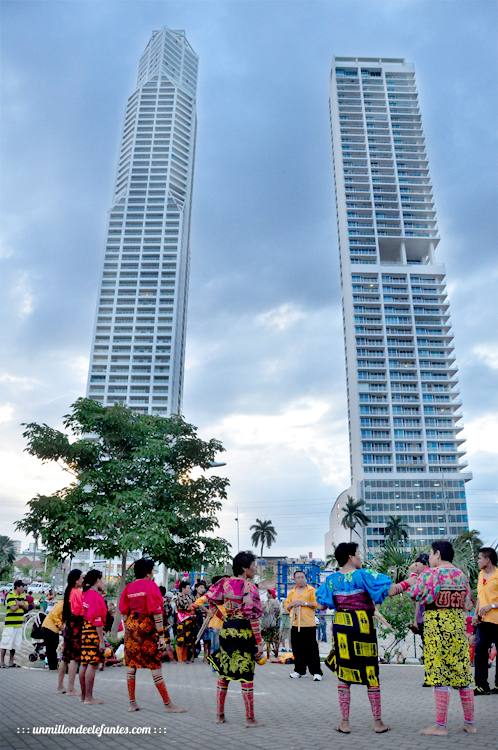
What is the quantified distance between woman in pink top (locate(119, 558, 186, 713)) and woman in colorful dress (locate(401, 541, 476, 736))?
2.80 m

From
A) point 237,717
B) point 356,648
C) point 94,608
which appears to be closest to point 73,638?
point 94,608

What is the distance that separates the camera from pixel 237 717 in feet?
20.0

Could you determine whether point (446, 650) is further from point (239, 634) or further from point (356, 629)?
point (239, 634)

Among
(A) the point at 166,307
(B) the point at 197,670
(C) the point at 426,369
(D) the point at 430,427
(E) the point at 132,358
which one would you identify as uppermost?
(A) the point at 166,307

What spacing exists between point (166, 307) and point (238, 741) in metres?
141

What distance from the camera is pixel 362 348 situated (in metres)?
109

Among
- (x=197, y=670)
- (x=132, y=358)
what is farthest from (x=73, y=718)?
(x=132, y=358)

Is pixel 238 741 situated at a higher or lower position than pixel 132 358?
lower

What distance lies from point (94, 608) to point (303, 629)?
13.4ft

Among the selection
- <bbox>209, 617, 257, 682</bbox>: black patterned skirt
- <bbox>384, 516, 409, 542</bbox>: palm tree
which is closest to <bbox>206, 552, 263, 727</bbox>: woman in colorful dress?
<bbox>209, 617, 257, 682</bbox>: black patterned skirt

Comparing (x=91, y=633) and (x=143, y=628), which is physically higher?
(x=143, y=628)

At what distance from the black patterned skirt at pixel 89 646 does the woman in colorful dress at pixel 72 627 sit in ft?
0.71

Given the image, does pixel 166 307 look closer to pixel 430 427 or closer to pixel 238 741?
pixel 430 427

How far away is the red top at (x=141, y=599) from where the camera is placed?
20.7 feet
